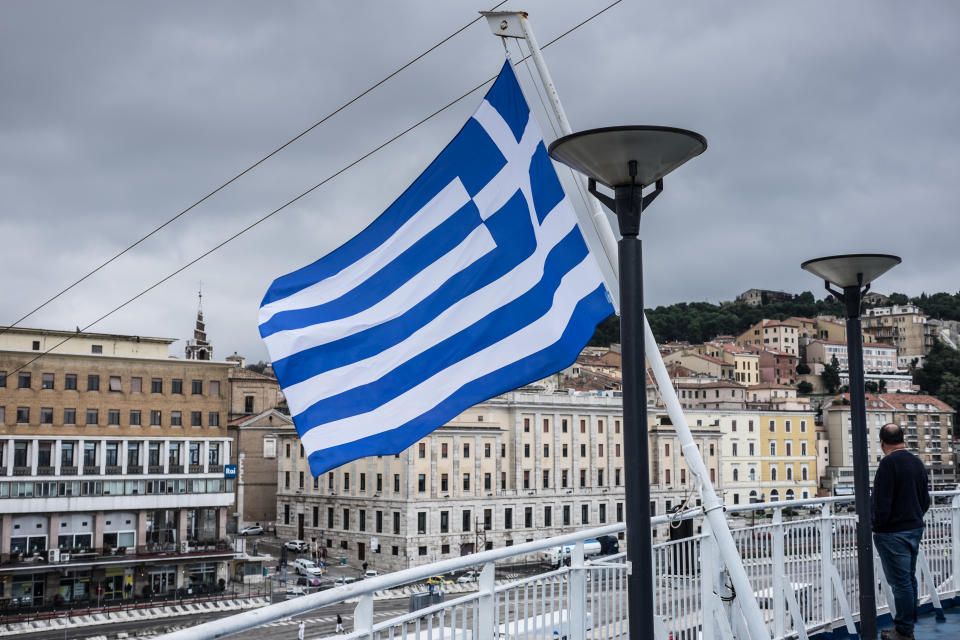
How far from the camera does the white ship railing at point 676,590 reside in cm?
381

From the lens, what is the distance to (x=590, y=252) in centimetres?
610

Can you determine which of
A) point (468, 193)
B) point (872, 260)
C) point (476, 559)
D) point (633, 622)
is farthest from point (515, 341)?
point (872, 260)

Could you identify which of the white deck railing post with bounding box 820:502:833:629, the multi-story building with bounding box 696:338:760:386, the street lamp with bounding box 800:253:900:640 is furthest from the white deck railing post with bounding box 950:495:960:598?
the multi-story building with bounding box 696:338:760:386

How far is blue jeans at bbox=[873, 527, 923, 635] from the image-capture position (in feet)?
21.4

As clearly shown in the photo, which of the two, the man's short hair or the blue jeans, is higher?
the man's short hair

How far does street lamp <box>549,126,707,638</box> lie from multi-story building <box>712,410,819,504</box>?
79.0 meters

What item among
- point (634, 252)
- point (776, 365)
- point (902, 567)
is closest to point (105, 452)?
point (902, 567)

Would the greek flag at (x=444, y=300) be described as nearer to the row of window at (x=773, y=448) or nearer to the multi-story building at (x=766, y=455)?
the multi-story building at (x=766, y=455)

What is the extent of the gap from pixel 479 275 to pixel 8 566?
1893 inches

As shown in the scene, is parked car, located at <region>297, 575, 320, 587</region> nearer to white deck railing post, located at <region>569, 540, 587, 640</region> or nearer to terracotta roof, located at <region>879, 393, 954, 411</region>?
white deck railing post, located at <region>569, 540, 587, 640</region>

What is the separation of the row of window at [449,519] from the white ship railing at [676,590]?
5204 cm

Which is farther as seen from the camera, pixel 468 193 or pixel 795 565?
pixel 795 565

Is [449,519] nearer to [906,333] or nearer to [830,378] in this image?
[830,378]

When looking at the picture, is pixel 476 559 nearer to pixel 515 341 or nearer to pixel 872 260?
pixel 515 341
